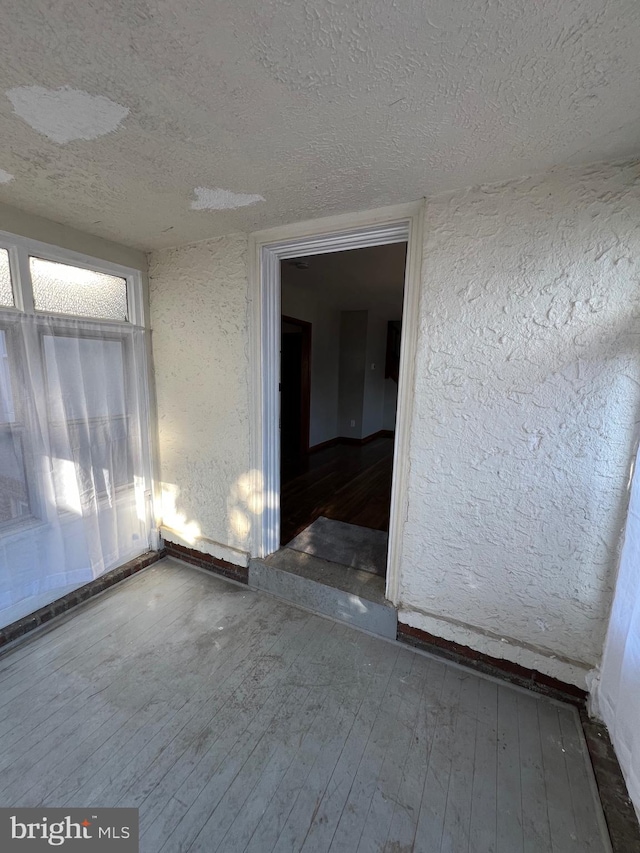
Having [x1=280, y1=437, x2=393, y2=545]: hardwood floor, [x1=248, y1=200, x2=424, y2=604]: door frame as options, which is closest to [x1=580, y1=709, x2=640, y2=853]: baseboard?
[x1=248, y1=200, x2=424, y2=604]: door frame

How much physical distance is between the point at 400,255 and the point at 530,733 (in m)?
3.05

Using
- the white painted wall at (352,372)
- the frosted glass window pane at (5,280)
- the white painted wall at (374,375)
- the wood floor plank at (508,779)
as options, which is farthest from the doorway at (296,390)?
the wood floor plank at (508,779)

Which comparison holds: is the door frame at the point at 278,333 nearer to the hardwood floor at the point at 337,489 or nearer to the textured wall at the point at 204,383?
the textured wall at the point at 204,383

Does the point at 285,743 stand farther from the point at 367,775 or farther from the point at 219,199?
the point at 219,199

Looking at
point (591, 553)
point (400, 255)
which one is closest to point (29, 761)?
point (591, 553)

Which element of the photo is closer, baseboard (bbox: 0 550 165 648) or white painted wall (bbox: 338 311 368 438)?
baseboard (bbox: 0 550 165 648)

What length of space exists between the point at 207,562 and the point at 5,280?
1977 mm

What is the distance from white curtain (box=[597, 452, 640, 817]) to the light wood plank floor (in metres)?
0.17

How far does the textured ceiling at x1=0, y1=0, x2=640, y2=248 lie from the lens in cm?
72

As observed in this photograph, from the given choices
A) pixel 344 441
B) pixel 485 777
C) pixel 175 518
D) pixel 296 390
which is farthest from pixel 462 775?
pixel 344 441

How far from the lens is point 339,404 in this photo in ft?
17.7

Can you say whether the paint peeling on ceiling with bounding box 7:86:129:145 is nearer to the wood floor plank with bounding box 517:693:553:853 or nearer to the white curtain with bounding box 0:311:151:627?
the white curtain with bounding box 0:311:151:627

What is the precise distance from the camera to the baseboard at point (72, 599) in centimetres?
172

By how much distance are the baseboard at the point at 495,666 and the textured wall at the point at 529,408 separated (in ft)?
0.18
